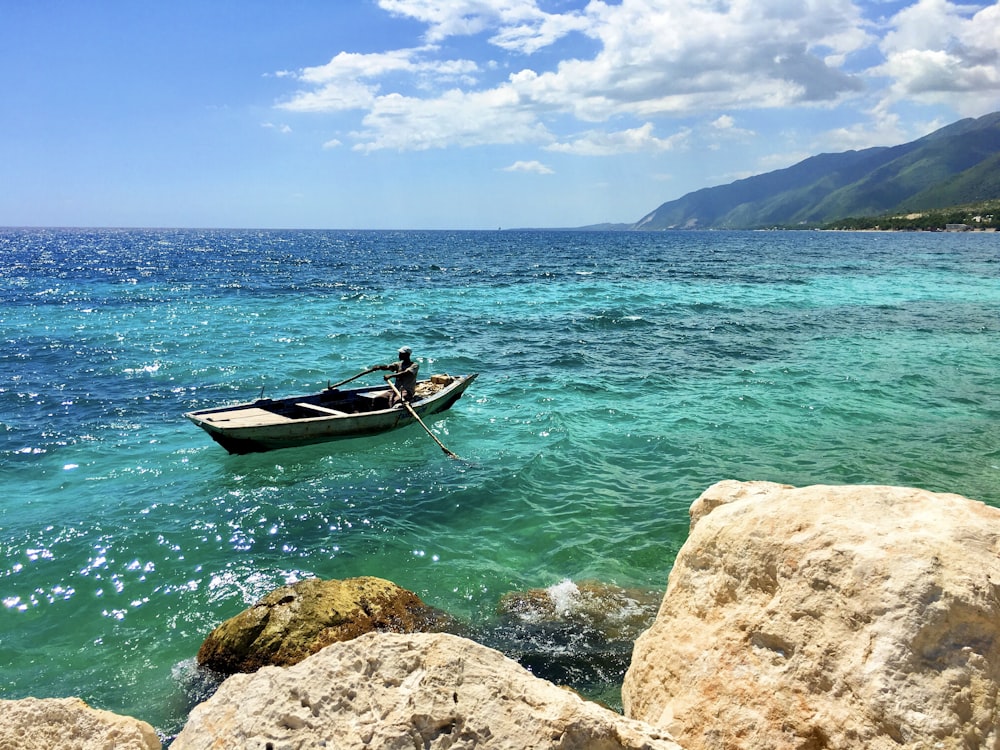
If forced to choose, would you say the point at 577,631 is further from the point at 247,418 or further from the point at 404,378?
the point at 404,378

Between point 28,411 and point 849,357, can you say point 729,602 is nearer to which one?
point 28,411

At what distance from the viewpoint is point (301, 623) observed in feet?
23.2

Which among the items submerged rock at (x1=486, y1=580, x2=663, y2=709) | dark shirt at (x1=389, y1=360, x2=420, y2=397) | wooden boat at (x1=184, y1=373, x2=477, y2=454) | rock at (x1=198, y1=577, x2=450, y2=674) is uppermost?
dark shirt at (x1=389, y1=360, x2=420, y2=397)

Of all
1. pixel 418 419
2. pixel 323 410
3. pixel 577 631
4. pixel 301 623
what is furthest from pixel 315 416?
pixel 577 631

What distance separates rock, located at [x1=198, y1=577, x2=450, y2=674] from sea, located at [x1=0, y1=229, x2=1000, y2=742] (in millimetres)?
540

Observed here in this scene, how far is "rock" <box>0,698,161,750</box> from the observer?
12.7ft

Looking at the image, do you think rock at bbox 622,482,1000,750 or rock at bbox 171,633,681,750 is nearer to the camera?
rock at bbox 171,633,681,750

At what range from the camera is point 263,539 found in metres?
10.9

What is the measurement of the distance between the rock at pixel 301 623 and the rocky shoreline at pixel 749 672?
107 inches

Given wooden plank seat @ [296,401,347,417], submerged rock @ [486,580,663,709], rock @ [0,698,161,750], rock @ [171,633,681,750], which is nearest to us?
rock @ [171,633,681,750]

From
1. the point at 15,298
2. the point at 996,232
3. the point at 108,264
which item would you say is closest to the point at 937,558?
the point at 15,298

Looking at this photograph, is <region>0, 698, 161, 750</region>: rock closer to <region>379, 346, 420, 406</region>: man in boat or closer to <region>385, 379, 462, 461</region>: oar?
<region>385, 379, 462, 461</region>: oar

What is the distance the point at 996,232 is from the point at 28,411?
155 meters

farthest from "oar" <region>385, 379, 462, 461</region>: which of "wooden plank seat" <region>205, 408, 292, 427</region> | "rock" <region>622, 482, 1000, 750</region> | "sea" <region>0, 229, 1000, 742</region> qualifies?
"rock" <region>622, 482, 1000, 750</region>
